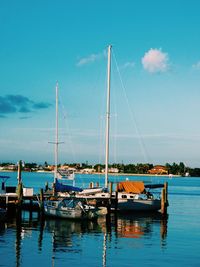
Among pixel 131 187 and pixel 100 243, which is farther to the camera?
pixel 131 187

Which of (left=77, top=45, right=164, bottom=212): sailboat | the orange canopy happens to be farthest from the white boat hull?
the orange canopy

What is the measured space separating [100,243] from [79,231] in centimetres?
614

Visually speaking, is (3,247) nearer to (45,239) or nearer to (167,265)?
(45,239)

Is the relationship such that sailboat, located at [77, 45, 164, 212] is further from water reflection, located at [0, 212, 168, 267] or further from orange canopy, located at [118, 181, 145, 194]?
water reflection, located at [0, 212, 168, 267]

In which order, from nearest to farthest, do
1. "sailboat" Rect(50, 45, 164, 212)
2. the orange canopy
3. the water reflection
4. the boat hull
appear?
the water reflection < "sailboat" Rect(50, 45, 164, 212) < the boat hull < the orange canopy

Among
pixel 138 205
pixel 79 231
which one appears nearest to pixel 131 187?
pixel 138 205

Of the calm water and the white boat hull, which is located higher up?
the white boat hull

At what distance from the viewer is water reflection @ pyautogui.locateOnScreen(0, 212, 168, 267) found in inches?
1271

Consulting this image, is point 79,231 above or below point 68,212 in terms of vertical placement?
below

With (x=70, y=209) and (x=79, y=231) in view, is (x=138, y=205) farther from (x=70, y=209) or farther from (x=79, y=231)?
(x=79, y=231)

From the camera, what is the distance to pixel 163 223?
161 feet

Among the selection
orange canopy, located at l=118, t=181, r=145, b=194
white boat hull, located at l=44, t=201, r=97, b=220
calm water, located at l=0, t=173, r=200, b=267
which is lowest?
calm water, located at l=0, t=173, r=200, b=267

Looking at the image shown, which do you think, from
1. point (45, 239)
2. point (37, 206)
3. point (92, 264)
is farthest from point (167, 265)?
point (37, 206)

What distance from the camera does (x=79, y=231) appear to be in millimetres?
40688
